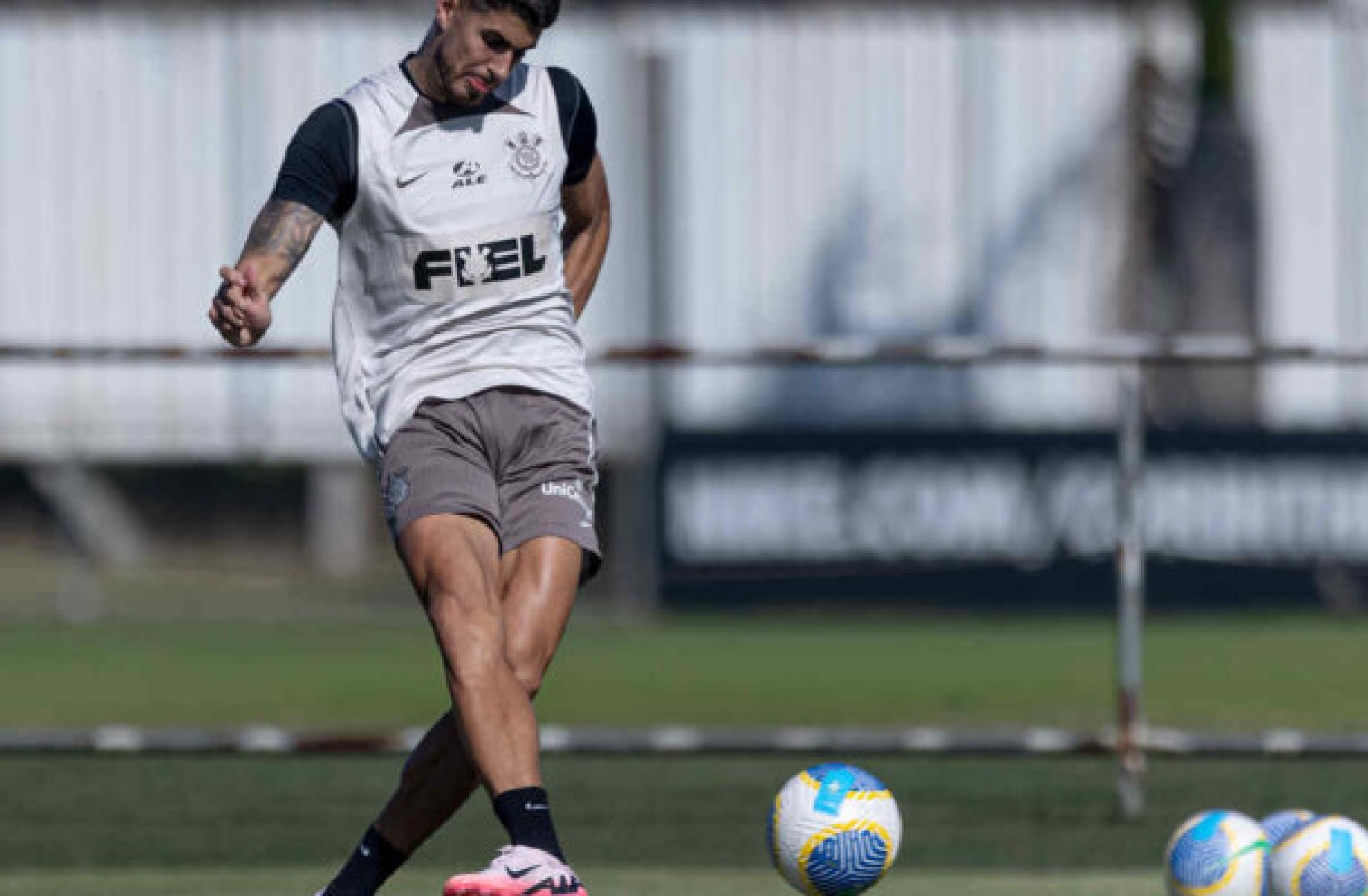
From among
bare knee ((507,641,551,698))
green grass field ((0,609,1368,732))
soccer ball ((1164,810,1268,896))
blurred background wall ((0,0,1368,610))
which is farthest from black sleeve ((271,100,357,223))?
blurred background wall ((0,0,1368,610))

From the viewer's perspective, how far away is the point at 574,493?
20.8 feet

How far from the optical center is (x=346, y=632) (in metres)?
20.9

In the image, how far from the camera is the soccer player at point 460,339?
5977 mm

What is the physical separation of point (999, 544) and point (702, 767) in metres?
8.53

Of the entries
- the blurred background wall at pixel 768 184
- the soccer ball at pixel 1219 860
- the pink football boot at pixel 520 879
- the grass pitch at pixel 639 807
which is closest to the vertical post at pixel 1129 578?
the grass pitch at pixel 639 807

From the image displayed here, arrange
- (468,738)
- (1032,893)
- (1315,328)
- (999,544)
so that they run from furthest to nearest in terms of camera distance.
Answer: (1315,328)
(999,544)
(1032,893)
(468,738)

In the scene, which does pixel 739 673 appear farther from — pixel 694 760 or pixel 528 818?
pixel 528 818

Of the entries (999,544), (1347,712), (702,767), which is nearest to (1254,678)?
(1347,712)

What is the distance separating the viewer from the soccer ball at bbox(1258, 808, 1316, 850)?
6.65 metres

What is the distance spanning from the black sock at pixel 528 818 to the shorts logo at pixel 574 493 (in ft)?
2.57

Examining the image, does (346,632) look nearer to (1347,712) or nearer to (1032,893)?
(1347,712)

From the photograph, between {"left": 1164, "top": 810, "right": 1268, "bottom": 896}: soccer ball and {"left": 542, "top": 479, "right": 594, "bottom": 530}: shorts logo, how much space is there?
169 centimetres

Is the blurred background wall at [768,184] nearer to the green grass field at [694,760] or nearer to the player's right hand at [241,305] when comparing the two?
the green grass field at [694,760]

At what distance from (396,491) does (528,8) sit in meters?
1.14
